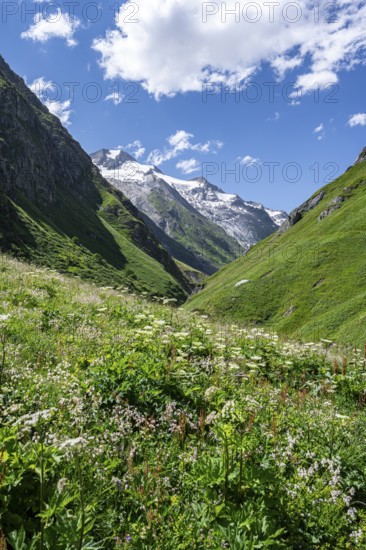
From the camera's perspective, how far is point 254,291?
239 ft

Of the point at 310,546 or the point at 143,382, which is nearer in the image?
the point at 310,546

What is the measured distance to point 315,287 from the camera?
65.4 meters

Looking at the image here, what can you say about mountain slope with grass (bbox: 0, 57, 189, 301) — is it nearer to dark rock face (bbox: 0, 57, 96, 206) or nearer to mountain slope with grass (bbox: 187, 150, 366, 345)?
dark rock face (bbox: 0, 57, 96, 206)

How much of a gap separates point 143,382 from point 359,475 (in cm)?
403

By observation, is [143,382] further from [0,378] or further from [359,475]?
[359,475]

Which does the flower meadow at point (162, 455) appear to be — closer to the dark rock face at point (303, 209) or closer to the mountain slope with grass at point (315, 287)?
the mountain slope with grass at point (315, 287)

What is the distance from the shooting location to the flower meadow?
402 centimetres

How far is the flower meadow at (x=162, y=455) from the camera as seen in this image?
4.02m

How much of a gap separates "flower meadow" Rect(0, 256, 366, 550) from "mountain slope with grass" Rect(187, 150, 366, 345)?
3834 centimetres

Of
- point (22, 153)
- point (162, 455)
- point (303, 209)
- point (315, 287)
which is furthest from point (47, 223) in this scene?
point (162, 455)

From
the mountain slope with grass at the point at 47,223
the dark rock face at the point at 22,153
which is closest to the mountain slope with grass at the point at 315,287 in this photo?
the mountain slope with grass at the point at 47,223

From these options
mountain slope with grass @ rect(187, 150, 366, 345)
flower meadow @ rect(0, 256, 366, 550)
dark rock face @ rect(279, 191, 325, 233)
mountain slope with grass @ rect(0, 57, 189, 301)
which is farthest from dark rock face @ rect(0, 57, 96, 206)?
flower meadow @ rect(0, 256, 366, 550)

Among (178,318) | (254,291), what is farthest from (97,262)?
(178,318)

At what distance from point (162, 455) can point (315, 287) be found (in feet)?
213
